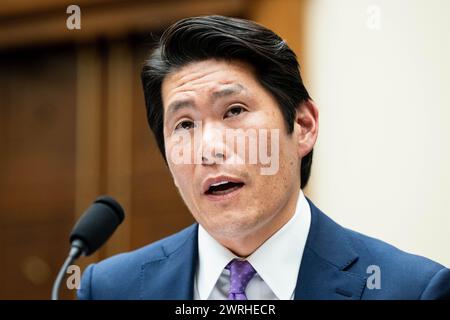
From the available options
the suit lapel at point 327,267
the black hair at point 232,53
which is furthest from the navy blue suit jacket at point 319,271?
the black hair at point 232,53

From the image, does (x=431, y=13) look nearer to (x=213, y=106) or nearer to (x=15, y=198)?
(x=213, y=106)

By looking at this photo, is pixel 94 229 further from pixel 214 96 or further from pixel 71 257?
pixel 214 96

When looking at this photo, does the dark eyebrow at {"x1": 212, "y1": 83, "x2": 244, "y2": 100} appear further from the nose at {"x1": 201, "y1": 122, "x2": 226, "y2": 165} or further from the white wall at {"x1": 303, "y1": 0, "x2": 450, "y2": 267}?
the white wall at {"x1": 303, "y1": 0, "x2": 450, "y2": 267}

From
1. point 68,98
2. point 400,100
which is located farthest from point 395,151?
point 68,98

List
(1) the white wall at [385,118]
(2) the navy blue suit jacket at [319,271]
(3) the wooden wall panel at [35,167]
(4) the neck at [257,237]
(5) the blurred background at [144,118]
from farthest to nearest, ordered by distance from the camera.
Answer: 1. (3) the wooden wall panel at [35,167]
2. (5) the blurred background at [144,118]
3. (1) the white wall at [385,118]
4. (4) the neck at [257,237]
5. (2) the navy blue suit jacket at [319,271]

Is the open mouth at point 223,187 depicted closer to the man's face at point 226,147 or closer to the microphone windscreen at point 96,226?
the man's face at point 226,147

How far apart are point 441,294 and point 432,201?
537mm

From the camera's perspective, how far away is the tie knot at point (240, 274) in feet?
5.50

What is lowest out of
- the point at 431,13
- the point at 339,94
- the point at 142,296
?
the point at 142,296

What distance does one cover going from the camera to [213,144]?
161 centimetres

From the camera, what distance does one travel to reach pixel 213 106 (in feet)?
5.44

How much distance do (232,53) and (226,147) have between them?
19 cm

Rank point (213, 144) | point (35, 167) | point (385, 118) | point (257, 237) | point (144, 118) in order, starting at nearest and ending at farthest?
1. point (213, 144)
2. point (257, 237)
3. point (385, 118)
4. point (144, 118)
5. point (35, 167)

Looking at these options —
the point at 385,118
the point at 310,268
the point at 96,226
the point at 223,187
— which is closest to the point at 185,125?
the point at 223,187
